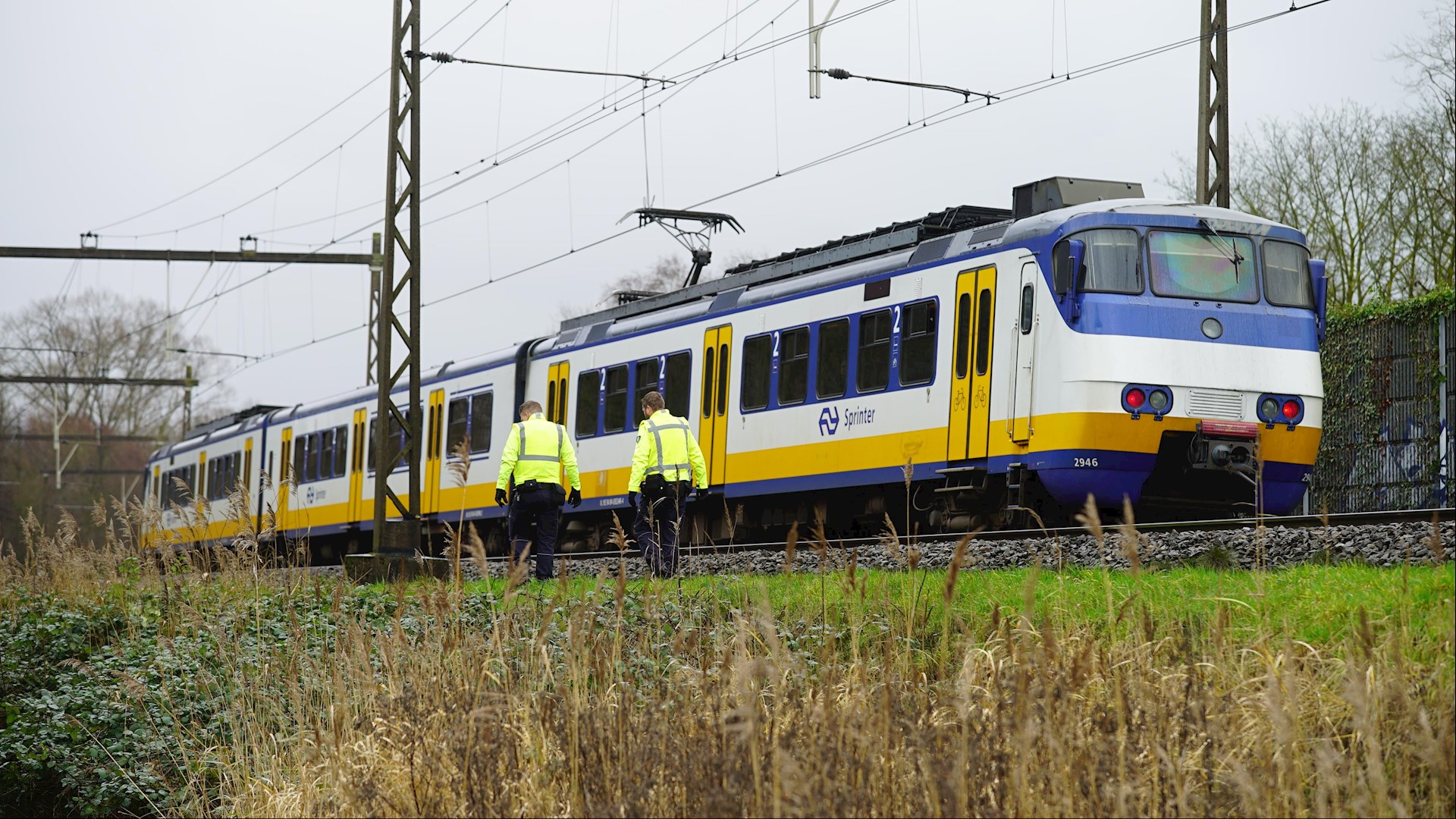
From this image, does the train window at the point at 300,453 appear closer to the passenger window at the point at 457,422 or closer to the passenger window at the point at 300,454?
the passenger window at the point at 300,454

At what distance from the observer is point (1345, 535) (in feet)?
29.9

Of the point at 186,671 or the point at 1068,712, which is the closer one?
the point at 1068,712

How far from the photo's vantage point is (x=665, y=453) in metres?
12.1

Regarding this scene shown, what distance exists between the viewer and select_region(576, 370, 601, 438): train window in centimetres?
1841

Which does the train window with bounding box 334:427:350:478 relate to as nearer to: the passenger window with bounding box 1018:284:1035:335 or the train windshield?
the passenger window with bounding box 1018:284:1035:335

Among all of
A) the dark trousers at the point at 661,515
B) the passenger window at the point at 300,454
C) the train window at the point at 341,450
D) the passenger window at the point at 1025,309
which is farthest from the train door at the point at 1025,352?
the passenger window at the point at 300,454

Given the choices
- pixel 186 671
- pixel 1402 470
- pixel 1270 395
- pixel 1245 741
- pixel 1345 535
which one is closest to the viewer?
pixel 1245 741

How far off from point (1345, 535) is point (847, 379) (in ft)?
18.8

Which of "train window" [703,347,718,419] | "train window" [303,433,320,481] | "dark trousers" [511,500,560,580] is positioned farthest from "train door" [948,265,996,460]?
"train window" [303,433,320,481]

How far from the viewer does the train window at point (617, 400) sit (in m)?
17.7

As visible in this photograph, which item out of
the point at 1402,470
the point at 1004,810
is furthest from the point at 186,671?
the point at 1402,470

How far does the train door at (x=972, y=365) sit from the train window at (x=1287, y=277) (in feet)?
7.36

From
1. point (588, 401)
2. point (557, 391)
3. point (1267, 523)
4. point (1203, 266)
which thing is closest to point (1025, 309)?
point (1203, 266)

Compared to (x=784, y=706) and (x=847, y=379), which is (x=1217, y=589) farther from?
(x=847, y=379)
